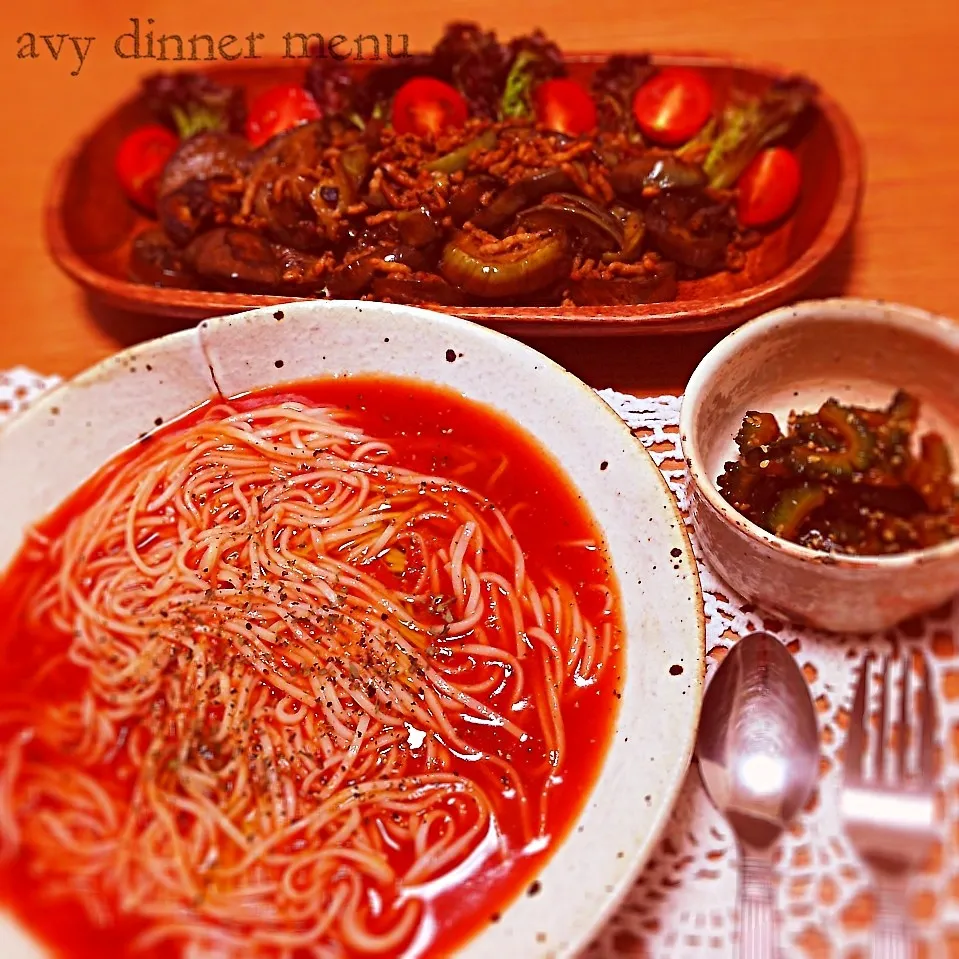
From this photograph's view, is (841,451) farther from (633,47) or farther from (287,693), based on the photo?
(633,47)

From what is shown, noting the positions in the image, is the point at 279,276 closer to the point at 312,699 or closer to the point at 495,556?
the point at 495,556

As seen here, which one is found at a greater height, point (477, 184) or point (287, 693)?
point (477, 184)

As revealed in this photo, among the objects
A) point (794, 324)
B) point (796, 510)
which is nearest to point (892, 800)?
point (796, 510)

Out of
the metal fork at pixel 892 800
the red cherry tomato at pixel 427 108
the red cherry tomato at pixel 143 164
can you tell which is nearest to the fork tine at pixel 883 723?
the metal fork at pixel 892 800

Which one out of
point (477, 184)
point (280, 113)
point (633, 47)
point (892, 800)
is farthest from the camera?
point (633, 47)

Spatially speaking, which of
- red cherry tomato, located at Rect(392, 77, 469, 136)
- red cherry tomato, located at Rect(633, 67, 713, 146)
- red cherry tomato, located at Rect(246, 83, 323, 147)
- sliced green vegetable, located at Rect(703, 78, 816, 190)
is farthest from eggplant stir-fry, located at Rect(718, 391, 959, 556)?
red cherry tomato, located at Rect(246, 83, 323, 147)

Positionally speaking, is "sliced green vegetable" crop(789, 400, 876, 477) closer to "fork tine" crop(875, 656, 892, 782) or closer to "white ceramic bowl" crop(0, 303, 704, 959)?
"white ceramic bowl" crop(0, 303, 704, 959)

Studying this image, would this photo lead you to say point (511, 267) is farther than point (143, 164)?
No
